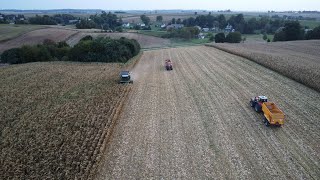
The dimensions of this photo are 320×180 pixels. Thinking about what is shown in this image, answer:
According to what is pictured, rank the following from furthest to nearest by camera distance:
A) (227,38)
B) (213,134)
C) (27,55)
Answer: (227,38), (27,55), (213,134)

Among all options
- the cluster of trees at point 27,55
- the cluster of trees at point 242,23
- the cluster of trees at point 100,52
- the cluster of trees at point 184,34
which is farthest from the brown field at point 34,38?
the cluster of trees at point 242,23

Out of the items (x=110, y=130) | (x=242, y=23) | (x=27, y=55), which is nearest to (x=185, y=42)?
(x=242, y=23)

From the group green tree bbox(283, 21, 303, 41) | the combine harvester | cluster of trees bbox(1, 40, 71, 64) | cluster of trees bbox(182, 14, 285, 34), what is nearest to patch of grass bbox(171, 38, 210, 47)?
green tree bbox(283, 21, 303, 41)

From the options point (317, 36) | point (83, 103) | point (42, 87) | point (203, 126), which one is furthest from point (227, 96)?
point (317, 36)

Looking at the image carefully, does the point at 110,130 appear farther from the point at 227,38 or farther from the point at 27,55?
the point at 227,38

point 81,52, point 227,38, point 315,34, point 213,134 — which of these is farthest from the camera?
point 227,38

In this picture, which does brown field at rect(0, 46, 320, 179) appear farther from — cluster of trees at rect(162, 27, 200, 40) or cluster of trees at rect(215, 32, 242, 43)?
cluster of trees at rect(162, 27, 200, 40)
